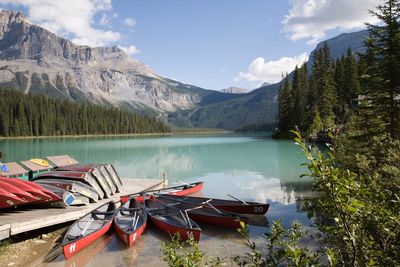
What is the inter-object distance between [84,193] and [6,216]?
476 centimetres

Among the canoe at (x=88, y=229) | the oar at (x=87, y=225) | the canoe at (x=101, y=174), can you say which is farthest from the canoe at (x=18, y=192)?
the canoe at (x=101, y=174)

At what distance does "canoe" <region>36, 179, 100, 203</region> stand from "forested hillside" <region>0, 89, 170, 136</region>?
121 meters

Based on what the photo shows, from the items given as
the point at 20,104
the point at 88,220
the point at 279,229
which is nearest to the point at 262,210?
the point at 88,220

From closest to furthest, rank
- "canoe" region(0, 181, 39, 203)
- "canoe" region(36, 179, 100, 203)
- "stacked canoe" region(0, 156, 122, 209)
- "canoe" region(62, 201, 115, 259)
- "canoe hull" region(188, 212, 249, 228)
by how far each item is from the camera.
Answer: "canoe" region(62, 201, 115, 259)
"canoe" region(0, 181, 39, 203)
"stacked canoe" region(0, 156, 122, 209)
"canoe hull" region(188, 212, 249, 228)
"canoe" region(36, 179, 100, 203)

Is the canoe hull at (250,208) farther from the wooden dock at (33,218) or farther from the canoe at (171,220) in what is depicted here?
the wooden dock at (33,218)

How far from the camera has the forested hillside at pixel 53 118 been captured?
123744 mm

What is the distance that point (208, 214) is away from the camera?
50.7ft

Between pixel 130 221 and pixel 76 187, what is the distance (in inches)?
137

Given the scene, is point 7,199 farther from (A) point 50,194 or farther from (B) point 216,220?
(B) point 216,220

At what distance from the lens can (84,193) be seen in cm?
1680

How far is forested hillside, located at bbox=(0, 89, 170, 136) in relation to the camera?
124 metres

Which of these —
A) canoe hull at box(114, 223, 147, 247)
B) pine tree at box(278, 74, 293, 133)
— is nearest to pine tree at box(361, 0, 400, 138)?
canoe hull at box(114, 223, 147, 247)

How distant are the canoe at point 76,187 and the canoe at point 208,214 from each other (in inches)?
155

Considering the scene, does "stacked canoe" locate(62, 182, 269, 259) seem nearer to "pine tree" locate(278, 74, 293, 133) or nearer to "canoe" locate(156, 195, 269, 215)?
"canoe" locate(156, 195, 269, 215)
